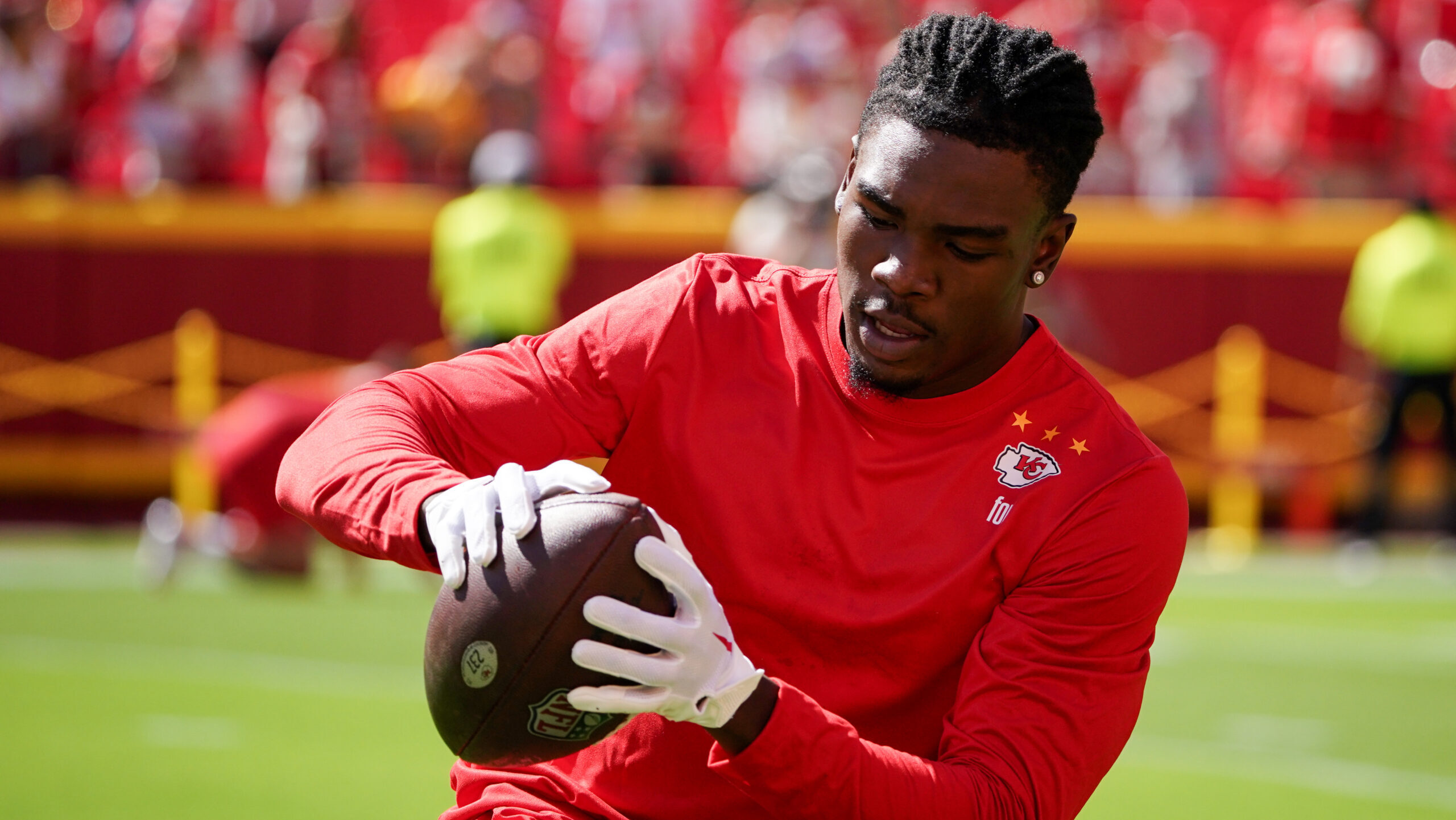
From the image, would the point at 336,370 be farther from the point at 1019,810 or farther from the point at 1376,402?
the point at 1019,810

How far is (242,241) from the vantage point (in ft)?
43.8

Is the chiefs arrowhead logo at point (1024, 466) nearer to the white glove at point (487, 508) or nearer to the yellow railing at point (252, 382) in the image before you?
the white glove at point (487, 508)

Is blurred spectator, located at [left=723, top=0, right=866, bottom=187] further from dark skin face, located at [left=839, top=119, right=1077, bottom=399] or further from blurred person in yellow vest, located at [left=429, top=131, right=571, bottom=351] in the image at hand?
dark skin face, located at [left=839, top=119, right=1077, bottom=399]

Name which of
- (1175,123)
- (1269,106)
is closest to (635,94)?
(1175,123)

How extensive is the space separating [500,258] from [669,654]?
9264mm

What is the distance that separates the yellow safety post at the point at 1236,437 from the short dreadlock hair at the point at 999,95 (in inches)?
423

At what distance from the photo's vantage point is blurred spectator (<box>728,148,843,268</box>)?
9.84m

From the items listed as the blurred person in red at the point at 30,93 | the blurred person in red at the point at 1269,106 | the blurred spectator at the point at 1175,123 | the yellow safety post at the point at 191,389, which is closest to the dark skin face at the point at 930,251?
the yellow safety post at the point at 191,389

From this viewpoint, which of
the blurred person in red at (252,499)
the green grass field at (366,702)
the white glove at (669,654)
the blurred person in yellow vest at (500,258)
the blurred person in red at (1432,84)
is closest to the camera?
the white glove at (669,654)

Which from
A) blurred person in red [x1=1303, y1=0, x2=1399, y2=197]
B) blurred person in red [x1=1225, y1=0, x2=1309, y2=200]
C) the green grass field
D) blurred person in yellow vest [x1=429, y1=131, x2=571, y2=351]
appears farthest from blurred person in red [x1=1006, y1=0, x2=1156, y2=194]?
blurred person in yellow vest [x1=429, y1=131, x2=571, y2=351]

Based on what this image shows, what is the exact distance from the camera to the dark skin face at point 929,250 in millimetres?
2846

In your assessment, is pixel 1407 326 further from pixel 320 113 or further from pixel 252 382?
pixel 252 382

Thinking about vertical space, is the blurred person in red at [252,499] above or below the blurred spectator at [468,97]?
below

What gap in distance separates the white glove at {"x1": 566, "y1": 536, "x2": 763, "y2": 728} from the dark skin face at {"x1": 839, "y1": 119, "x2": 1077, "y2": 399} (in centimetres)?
66
